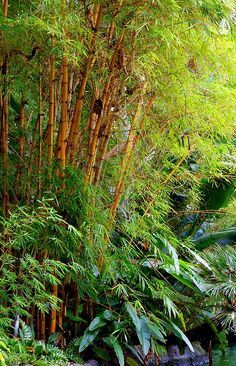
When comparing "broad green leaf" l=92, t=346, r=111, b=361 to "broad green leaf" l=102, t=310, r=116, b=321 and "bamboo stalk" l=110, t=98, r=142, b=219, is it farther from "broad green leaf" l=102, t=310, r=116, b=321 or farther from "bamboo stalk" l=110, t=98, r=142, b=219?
"bamboo stalk" l=110, t=98, r=142, b=219

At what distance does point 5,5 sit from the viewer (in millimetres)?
3084

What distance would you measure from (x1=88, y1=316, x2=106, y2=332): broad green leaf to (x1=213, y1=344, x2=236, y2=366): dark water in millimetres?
1336

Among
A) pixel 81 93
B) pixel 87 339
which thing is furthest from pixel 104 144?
pixel 87 339

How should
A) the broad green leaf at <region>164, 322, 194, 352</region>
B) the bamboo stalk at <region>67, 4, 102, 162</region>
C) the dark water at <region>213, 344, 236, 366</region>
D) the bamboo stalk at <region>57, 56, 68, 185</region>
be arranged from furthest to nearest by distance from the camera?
the dark water at <region>213, 344, 236, 366</region>, the broad green leaf at <region>164, 322, 194, 352</region>, the bamboo stalk at <region>57, 56, 68, 185</region>, the bamboo stalk at <region>67, 4, 102, 162</region>

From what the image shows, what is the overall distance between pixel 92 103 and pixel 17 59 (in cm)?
55

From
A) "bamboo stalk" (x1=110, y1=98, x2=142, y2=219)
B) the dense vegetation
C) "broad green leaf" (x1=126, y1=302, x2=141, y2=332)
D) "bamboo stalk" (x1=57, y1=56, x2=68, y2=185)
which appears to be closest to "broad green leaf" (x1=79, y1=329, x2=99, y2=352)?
the dense vegetation

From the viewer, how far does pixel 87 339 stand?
3.47 meters

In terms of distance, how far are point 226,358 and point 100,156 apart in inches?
90.9

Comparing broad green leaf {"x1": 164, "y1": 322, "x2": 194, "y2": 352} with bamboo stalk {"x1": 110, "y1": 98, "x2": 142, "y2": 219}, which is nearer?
bamboo stalk {"x1": 110, "y1": 98, "x2": 142, "y2": 219}

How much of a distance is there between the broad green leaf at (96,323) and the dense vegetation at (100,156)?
0.01 meters

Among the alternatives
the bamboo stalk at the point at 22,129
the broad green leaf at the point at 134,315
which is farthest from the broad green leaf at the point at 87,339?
the bamboo stalk at the point at 22,129

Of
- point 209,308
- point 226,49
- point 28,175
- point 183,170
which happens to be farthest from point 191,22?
point 209,308

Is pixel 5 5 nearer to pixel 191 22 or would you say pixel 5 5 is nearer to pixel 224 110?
pixel 191 22

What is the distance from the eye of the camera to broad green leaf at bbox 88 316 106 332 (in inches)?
138
